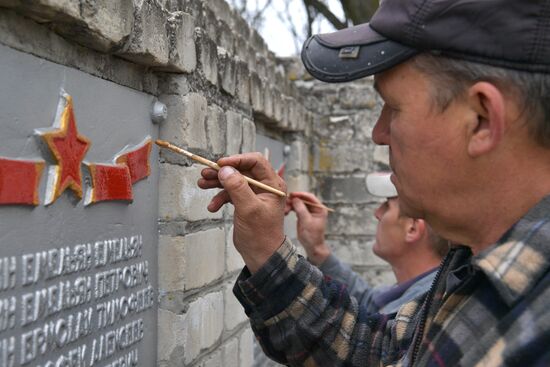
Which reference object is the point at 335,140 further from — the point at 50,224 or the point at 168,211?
the point at 50,224

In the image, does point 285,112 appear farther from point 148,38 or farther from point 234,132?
point 148,38

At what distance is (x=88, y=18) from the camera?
1.53 m

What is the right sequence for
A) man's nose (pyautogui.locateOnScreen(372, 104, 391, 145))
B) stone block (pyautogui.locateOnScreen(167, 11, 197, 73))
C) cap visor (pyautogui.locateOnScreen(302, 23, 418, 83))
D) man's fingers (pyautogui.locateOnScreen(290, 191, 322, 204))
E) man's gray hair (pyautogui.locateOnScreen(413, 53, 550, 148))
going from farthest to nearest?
man's fingers (pyautogui.locateOnScreen(290, 191, 322, 204)) → stone block (pyautogui.locateOnScreen(167, 11, 197, 73)) → man's nose (pyautogui.locateOnScreen(372, 104, 391, 145)) → cap visor (pyautogui.locateOnScreen(302, 23, 418, 83)) → man's gray hair (pyautogui.locateOnScreen(413, 53, 550, 148))

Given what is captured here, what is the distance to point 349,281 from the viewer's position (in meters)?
3.50

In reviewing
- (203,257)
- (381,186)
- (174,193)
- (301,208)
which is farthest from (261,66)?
(174,193)

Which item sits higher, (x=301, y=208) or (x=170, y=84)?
(x=170, y=84)

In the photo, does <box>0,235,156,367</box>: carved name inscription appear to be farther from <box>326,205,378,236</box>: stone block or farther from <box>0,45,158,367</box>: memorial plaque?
<box>326,205,378,236</box>: stone block

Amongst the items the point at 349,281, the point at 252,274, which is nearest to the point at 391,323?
the point at 252,274

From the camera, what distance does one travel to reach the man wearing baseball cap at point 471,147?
1.14 metres

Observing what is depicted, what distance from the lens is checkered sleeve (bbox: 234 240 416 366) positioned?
1.74 metres

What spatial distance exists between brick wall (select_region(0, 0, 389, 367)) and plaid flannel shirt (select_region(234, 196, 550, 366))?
0.42m

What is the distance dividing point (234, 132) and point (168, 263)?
79 centimetres

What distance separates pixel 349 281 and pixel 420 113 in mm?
2279

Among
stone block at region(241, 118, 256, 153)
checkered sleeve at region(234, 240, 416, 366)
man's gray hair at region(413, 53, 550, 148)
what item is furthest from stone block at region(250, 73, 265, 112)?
man's gray hair at region(413, 53, 550, 148)
